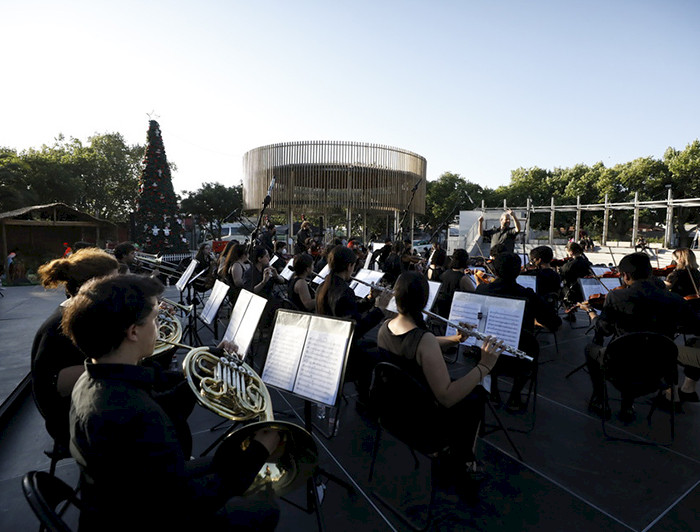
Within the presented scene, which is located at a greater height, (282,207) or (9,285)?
(282,207)

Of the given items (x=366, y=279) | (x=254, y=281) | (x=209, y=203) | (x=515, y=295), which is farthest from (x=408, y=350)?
(x=209, y=203)

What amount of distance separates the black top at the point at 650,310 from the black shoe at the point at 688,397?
761mm

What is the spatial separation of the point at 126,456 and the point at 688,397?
518 centimetres

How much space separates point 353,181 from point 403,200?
2664 mm

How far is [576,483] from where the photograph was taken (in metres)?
2.87

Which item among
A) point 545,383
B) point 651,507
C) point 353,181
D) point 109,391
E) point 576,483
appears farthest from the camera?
point 353,181

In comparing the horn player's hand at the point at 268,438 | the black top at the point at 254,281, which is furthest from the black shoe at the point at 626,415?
the black top at the point at 254,281

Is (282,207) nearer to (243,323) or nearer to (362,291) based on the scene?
(362,291)

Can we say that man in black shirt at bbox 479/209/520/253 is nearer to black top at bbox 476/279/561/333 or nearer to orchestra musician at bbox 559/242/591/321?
orchestra musician at bbox 559/242/591/321

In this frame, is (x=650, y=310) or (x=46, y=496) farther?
(x=650, y=310)

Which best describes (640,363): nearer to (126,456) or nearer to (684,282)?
(684,282)

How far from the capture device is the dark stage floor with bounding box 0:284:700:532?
2498mm

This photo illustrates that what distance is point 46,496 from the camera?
4.06 ft

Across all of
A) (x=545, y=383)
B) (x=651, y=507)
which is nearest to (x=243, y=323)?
(x=651, y=507)
